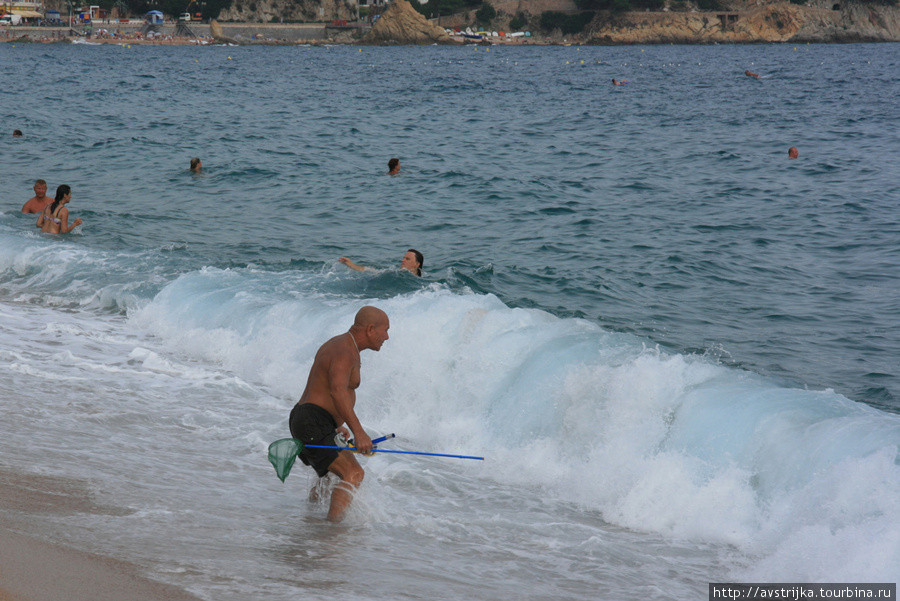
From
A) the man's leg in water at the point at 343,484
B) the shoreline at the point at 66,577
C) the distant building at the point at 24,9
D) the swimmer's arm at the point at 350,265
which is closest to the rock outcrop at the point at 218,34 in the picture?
the distant building at the point at 24,9

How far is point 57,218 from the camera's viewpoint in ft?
49.5

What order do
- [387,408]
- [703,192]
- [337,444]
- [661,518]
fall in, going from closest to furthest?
1. [337,444]
2. [661,518]
3. [387,408]
4. [703,192]

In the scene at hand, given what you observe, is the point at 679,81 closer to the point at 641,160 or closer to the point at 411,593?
the point at 641,160

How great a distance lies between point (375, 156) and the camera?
78.1 feet

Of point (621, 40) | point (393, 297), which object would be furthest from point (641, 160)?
point (621, 40)

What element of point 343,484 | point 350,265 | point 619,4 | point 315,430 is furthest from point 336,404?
point 619,4

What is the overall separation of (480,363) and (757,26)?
438 ft

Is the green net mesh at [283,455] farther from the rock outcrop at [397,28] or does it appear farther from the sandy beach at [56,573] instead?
the rock outcrop at [397,28]

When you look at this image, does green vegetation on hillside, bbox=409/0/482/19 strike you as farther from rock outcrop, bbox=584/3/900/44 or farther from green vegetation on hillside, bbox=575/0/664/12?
rock outcrop, bbox=584/3/900/44

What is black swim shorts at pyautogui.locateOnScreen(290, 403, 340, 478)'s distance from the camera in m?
5.63

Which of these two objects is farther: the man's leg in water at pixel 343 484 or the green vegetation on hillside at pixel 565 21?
the green vegetation on hillside at pixel 565 21

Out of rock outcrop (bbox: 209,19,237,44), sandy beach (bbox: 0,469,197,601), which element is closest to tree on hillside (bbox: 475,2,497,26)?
rock outcrop (bbox: 209,19,237,44)

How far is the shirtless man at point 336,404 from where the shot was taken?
561 cm

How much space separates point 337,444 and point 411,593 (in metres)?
1.25
